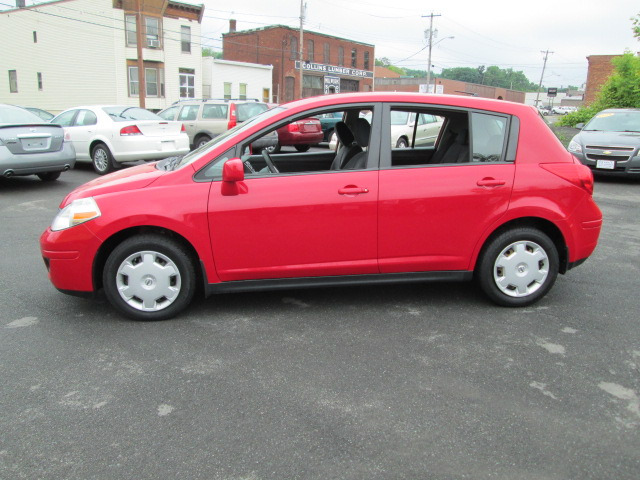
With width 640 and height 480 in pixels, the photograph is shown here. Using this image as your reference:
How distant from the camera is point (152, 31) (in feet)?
126

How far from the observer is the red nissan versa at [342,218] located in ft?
13.1

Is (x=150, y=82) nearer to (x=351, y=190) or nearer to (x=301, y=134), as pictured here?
(x=301, y=134)

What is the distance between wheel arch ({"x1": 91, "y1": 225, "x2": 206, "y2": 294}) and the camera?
405cm

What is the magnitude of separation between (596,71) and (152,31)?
105 ft

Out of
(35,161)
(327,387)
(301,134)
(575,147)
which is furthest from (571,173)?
(301,134)

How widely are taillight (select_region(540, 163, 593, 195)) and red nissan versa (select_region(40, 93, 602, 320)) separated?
0.4 inches

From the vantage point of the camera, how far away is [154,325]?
4062mm

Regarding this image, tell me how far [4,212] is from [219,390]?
21.3 feet

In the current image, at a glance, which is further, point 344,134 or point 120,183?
point 344,134

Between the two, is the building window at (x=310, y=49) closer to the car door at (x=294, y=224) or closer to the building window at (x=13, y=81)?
the building window at (x=13, y=81)

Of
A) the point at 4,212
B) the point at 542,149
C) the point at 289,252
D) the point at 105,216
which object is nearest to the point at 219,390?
the point at 289,252

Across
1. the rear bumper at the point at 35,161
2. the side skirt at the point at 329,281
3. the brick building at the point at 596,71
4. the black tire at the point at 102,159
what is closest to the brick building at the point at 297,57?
the brick building at the point at 596,71

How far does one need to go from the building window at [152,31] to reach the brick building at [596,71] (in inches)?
1207

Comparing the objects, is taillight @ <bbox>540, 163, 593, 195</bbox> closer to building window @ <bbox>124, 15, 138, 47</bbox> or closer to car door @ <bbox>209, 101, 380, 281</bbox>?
car door @ <bbox>209, 101, 380, 281</bbox>
